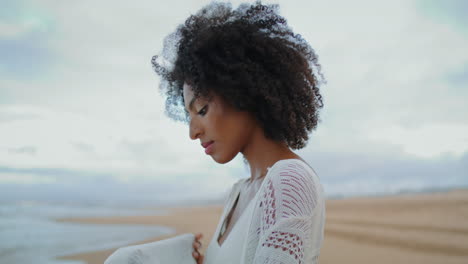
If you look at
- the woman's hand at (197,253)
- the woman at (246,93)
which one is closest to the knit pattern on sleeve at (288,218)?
the woman at (246,93)

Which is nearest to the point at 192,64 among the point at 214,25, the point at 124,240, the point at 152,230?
the point at 214,25

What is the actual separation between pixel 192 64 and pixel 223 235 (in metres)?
0.61

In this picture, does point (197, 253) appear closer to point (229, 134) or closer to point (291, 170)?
point (229, 134)

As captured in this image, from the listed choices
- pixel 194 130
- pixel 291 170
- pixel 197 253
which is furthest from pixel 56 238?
pixel 291 170

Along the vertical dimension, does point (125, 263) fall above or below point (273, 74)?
below

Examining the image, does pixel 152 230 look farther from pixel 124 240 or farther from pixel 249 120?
pixel 249 120

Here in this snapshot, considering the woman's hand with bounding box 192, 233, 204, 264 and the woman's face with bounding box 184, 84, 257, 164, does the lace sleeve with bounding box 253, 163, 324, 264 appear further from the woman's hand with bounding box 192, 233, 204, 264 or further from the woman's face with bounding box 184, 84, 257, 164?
the woman's hand with bounding box 192, 233, 204, 264

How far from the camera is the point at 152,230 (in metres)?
10.2

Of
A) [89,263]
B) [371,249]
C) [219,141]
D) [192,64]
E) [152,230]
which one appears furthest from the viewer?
[152,230]

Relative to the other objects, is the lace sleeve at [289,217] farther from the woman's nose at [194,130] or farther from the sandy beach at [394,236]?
the sandy beach at [394,236]

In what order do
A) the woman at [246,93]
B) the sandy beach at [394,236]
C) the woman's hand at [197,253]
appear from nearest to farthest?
the woman at [246,93], the woman's hand at [197,253], the sandy beach at [394,236]

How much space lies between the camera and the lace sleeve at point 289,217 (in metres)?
1.02

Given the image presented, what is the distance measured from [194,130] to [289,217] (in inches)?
20.2

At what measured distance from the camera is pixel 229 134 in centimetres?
137
